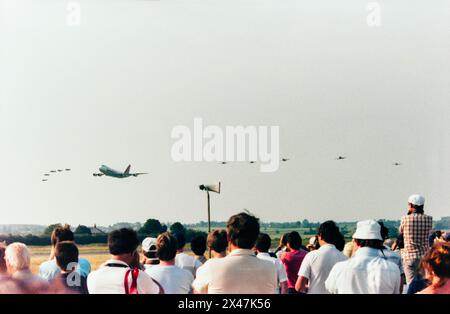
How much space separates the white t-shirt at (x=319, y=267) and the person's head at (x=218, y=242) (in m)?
0.93

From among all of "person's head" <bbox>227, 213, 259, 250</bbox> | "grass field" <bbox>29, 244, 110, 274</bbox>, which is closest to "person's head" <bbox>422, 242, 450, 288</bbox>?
"person's head" <bbox>227, 213, 259, 250</bbox>

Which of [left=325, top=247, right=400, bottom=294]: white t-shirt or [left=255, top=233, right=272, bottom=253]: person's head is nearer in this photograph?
[left=325, top=247, right=400, bottom=294]: white t-shirt

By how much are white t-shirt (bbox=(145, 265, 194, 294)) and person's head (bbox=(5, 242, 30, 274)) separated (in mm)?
1277

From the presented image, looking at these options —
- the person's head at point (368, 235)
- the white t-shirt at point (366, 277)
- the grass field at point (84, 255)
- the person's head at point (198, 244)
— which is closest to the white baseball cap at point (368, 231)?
the person's head at point (368, 235)

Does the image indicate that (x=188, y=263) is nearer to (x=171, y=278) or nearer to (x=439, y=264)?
(x=171, y=278)

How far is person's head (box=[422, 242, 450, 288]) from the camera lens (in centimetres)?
681

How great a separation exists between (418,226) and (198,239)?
2.95m

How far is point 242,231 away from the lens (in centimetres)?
691

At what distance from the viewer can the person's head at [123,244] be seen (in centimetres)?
704

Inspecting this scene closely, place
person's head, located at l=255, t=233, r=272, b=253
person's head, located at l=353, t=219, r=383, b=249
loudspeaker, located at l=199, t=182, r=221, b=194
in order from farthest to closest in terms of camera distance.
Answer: loudspeaker, located at l=199, t=182, r=221, b=194 < person's head, located at l=255, t=233, r=272, b=253 < person's head, located at l=353, t=219, r=383, b=249

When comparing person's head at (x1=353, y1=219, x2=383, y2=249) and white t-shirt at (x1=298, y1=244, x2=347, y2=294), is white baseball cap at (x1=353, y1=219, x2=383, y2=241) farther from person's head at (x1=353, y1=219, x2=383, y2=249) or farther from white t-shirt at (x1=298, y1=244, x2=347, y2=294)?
white t-shirt at (x1=298, y1=244, x2=347, y2=294)

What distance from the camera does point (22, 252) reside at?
7.98 metres

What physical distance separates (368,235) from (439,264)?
2.74ft

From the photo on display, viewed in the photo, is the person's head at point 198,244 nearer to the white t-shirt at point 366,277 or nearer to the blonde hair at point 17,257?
the blonde hair at point 17,257
